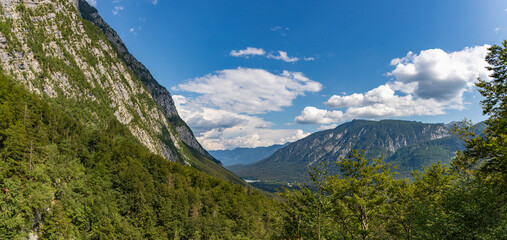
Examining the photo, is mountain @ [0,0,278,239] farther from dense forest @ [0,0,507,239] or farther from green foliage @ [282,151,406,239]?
green foliage @ [282,151,406,239]

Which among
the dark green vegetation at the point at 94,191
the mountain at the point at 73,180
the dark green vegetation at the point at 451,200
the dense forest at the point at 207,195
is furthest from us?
the mountain at the point at 73,180

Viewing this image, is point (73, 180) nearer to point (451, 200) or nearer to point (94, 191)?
point (94, 191)

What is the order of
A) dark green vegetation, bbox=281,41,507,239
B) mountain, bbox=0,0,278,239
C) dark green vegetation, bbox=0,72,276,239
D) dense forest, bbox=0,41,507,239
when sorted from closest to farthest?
1. dark green vegetation, bbox=281,41,507,239
2. dense forest, bbox=0,41,507,239
3. dark green vegetation, bbox=0,72,276,239
4. mountain, bbox=0,0,278,239

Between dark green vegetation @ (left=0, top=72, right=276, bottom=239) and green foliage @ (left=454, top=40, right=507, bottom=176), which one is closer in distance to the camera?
green foliage @ (left=454, top=40, right=507, bottom=176)

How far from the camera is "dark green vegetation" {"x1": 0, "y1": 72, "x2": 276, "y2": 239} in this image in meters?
60.8

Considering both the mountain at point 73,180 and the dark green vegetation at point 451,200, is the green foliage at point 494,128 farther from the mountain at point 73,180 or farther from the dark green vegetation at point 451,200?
the mountain at point 73,180

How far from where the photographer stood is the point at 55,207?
6788cm

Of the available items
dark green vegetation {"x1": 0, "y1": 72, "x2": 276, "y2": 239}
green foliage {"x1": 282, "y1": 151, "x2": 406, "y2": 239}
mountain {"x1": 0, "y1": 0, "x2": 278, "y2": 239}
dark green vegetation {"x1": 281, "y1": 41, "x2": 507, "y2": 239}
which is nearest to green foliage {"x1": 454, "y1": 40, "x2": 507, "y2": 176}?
dark green vegetation {"x1": 281, "y1": 41, "x2": 507, "y2": 239}

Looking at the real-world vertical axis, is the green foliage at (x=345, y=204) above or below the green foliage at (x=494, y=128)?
below

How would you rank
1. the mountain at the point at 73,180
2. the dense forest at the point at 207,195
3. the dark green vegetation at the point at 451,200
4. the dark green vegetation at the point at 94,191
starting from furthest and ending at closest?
1. the mountain at the point at 73,180
2. the dark green vegetation at the point at 94,191
3. the dense forest at the point at 207,195
4. the dark green vegetation at the point at 451,200

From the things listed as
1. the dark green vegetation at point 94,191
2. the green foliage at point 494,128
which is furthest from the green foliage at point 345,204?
the dark green vegetation at point 94,191

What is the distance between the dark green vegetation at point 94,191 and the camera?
60.8 m

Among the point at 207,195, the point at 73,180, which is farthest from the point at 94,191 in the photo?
the point at 207,195

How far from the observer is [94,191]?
97.3 m
